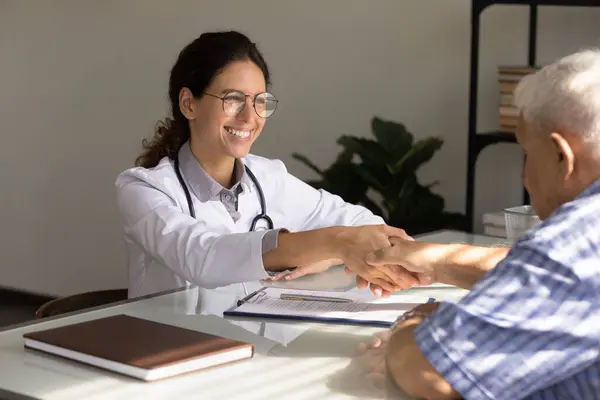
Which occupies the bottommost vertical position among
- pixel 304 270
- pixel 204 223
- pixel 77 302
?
pixel 77 302

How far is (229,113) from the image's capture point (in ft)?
8.17

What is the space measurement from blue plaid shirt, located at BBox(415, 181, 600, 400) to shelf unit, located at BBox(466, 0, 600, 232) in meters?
2.29

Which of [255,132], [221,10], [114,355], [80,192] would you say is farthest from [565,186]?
[80,192]

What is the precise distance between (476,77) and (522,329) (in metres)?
2.47

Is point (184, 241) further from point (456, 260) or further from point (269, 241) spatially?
point (456, 260)

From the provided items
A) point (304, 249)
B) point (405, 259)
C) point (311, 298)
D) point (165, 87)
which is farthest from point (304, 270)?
point (165, 87)

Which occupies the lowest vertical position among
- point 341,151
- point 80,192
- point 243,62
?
point 80,192

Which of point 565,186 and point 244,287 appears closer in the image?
point 565,186

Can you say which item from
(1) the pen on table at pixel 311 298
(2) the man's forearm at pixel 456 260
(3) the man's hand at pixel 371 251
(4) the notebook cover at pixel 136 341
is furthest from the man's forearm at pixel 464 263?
(4) the notebook cover at pixel 136 341

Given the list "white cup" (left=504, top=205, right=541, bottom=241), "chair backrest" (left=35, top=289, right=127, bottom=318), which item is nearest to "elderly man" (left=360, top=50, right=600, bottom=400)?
"white cup" (left=504, top=205, right=541, bottom=241)

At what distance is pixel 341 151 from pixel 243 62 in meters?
1.71

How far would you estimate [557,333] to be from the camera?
1267 millimetres

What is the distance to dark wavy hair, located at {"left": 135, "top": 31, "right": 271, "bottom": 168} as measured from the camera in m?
2.50

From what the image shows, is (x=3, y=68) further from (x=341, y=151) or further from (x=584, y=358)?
(x=584, y=358)
